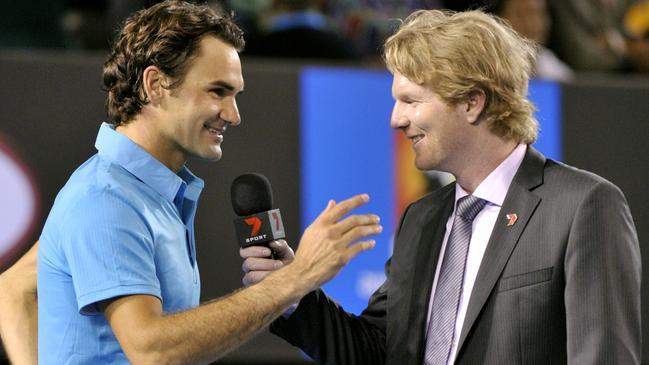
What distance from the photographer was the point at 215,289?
491 centimetres

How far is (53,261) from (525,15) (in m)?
4.16

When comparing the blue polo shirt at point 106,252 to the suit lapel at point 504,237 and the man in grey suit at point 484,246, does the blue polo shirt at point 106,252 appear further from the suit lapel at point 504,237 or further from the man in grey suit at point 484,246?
the suit lapel at point 504,237

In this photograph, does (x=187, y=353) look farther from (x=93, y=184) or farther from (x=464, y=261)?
(x=464, y=261)

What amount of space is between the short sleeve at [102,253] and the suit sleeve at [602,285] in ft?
3.30

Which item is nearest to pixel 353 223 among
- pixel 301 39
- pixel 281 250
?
pixel 281 250

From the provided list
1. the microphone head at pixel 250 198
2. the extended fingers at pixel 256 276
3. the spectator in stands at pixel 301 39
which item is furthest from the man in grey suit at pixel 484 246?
the spectator in stands at pixel 301 39

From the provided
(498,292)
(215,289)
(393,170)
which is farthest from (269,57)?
(498,292)

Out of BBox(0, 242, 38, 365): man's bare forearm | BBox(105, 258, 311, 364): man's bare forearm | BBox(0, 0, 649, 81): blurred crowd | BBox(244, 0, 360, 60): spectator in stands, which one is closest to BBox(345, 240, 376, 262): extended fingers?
BBox(105, 258, 311, 364): man's bare forearm

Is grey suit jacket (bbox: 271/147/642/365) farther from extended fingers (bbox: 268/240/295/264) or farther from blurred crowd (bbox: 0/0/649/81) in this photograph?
blurred crowd (bbox: 0/0/649/81)

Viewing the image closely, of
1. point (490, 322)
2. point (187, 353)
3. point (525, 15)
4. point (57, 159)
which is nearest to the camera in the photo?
point (187, 353)

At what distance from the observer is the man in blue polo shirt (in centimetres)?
247

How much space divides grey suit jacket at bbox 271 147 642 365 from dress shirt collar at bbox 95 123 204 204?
1.85 feet

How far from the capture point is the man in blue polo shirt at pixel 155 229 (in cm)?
247

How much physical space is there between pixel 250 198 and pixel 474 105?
69 cm
